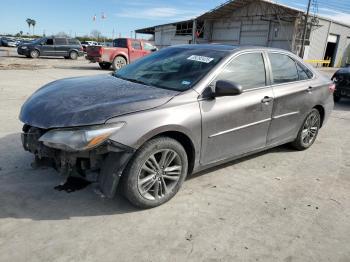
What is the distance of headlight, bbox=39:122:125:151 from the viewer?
2.95 m

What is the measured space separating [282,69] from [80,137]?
308 cm

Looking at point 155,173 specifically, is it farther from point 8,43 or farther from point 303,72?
point 8,43

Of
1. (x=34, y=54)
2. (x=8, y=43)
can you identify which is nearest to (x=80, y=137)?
(x=34, y=54)

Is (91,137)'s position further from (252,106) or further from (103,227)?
(252,106)

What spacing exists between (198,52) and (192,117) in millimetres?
1205

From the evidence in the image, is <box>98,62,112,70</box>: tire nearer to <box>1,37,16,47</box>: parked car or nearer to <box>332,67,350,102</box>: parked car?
<box>332,67,350,102</box>: parked car

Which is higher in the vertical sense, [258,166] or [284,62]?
[284,62]

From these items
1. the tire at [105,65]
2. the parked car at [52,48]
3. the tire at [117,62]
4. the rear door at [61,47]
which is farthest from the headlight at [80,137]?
the rear door at [61,47]

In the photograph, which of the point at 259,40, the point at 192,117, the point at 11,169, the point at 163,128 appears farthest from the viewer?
the point at 259,40

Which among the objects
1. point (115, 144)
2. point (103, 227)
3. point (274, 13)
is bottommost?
point (103, 227)

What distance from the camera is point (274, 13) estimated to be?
3381 centimetres

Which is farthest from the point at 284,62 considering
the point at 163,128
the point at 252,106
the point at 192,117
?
the point at 163,128

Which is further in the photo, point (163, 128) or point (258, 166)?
point (258, 166)

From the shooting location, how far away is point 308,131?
5.46 m
